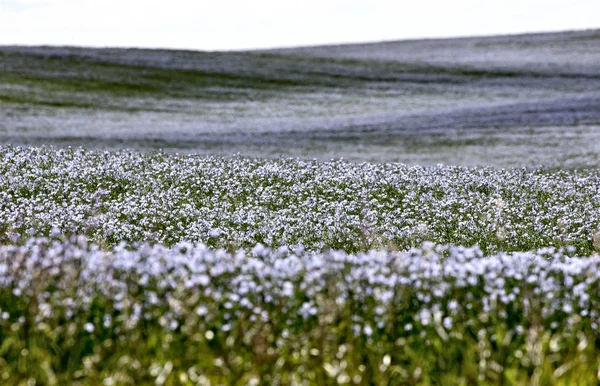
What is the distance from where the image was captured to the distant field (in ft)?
100

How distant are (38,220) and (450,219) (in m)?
7.21

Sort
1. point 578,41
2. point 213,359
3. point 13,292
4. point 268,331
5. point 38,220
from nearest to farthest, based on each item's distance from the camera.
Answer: point 213,359, point 268,331, point 13,292, point 38,220, point 578,41

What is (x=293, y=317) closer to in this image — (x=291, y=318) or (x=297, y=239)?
(x=291, y=318)

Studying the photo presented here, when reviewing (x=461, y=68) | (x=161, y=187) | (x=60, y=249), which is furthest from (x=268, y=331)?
(x=461, y=68)

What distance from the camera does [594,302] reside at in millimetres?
6598

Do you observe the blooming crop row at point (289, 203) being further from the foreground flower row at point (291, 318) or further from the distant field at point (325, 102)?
the distant field at point (325, 102)

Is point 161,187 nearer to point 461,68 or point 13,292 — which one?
point 13,292

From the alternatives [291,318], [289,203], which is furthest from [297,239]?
[291,318]

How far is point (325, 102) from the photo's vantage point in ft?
149

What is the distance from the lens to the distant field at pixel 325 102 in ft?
100

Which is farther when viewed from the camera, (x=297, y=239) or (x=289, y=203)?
(x=289, y=203)

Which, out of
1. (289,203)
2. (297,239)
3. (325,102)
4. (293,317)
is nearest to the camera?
(293,317)

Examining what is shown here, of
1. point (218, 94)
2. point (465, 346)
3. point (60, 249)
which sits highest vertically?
point (60, 249)

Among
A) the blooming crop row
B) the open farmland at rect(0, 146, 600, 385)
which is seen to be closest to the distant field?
the blooming crop row
